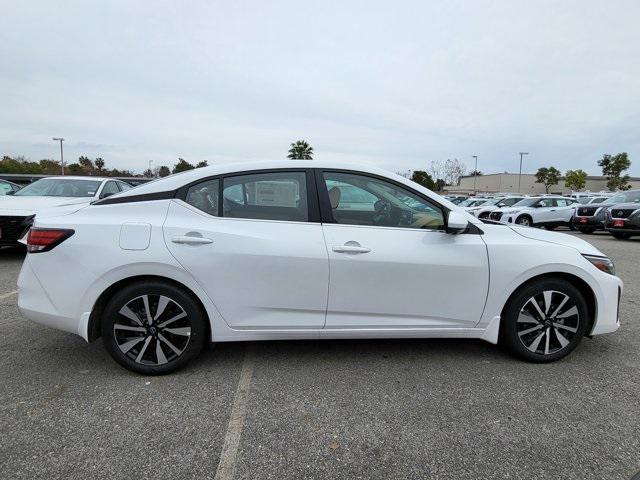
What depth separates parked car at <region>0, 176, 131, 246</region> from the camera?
21.2ft

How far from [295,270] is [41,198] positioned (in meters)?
7.02

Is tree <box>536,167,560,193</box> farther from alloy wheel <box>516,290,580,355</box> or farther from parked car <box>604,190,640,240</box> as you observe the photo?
alloy wheel <box>516,290,580,355</box>

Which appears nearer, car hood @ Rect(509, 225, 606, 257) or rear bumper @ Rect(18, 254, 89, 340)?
rear bumper @ Rect(18, 254, 89, 340)

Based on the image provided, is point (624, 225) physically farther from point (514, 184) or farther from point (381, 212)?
point (514, 184)

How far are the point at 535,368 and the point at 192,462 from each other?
8.45 ft

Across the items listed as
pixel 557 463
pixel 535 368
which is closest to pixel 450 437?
pixel 557 463

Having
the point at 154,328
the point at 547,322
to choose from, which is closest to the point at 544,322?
the point at 547,322

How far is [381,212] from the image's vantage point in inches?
120

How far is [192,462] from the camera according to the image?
2.03 metres

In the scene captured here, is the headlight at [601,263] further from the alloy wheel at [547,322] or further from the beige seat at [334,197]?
the beige seat at [334,197]

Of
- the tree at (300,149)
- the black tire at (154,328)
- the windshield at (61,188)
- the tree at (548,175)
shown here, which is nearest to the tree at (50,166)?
the tree at (300,149)

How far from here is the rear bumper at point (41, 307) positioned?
9.18 feet

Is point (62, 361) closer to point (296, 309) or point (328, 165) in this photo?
point (296, 309)

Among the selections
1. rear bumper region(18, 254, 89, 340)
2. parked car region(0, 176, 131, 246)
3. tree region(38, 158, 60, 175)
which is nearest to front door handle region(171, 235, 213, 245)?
rear bumper region(18, 254, 89, 340)
